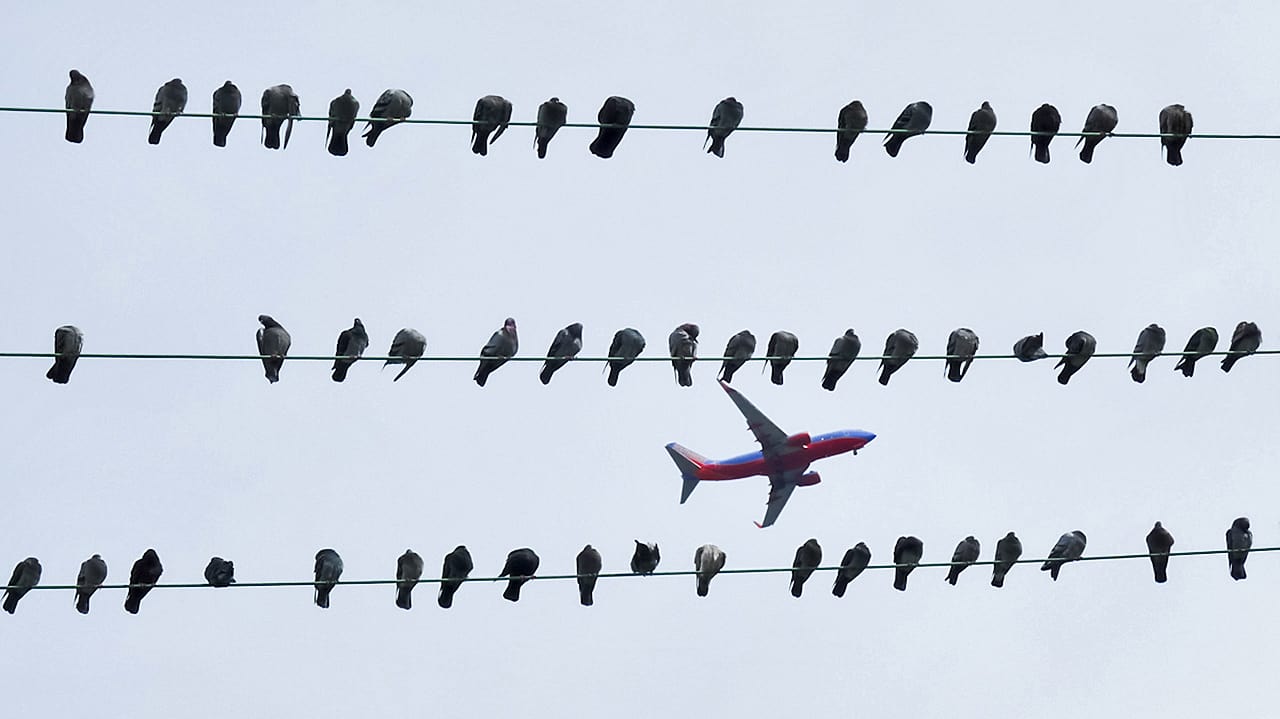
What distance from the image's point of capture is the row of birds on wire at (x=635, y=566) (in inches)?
902

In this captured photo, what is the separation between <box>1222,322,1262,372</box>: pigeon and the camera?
81.6ft

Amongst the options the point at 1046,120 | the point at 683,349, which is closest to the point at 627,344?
the point at 683,349

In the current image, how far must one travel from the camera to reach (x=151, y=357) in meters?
19.4

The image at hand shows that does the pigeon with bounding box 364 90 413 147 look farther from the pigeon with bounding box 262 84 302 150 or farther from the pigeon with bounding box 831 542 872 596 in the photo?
the pigeon with bounding box 831 542 872 596

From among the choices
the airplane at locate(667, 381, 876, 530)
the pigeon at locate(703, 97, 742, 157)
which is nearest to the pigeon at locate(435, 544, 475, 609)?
the pigeon at locate(703, 97, 742, 157)

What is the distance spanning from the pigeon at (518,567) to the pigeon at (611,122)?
3.71 meters

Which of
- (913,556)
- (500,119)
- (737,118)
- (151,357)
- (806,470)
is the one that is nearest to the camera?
(151,357)

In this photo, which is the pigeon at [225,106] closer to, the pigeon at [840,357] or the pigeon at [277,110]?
the pigeon at [277,110]

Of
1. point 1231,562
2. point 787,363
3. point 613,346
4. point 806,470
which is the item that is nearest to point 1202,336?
point 1231,562

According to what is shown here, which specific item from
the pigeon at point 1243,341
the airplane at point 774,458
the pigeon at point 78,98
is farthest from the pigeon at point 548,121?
the airplane at point 774,458

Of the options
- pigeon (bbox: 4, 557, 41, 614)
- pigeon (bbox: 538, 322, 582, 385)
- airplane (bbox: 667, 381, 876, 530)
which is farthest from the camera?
airplane (bbox: 667, 381, 876, 530)

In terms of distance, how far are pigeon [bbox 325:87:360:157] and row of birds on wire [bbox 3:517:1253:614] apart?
377 cm

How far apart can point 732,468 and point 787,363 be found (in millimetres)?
40132

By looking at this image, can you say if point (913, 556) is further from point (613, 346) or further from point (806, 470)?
point (806, 470)
